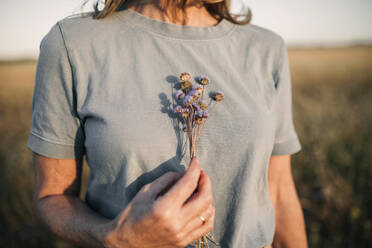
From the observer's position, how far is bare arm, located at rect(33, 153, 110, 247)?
3.47 feet

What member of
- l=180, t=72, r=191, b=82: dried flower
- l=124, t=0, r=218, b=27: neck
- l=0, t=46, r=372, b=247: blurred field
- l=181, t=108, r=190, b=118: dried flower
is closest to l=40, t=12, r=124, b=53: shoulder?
l=124, t=0, r=218, b=27: neck

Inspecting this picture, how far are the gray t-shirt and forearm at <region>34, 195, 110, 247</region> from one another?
0.26 feet

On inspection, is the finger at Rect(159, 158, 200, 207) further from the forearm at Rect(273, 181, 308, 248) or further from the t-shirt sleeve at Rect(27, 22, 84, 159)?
the forearm at Rect(273, 181, 308, 248)

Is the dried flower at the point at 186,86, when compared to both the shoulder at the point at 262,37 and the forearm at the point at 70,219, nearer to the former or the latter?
the shoulder at the point at 262,37

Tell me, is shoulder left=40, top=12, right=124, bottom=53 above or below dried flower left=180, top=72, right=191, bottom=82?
above

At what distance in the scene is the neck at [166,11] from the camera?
119 centimetres

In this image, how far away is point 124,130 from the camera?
38.0 inches

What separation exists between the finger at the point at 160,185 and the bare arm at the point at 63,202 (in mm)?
305

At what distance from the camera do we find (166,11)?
1.21m

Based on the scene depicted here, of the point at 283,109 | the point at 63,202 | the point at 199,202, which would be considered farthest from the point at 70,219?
the point at 283,109

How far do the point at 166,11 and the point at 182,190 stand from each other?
852 millimetres

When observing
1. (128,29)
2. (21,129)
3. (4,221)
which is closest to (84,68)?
(128,29)

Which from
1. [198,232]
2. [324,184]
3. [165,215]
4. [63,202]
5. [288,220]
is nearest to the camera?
[165,215]

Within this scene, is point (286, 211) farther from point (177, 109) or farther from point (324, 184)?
point (324, 184)
